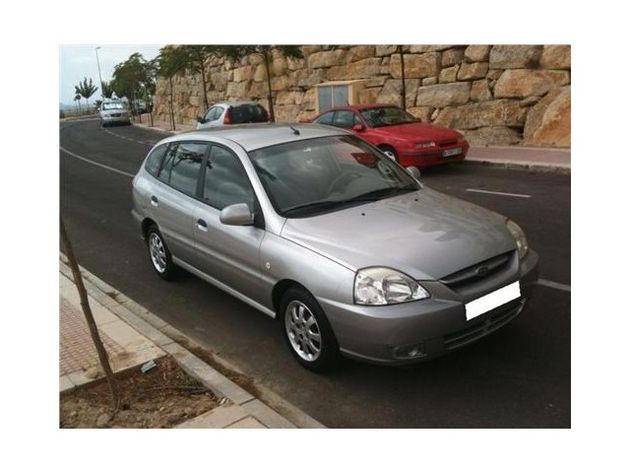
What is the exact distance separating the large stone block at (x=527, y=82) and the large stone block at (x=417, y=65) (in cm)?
221

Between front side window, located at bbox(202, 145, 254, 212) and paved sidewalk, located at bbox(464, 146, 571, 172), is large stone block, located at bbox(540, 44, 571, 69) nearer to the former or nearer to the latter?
paved sidewalk, located at bbox(464, 146, 571, 172)

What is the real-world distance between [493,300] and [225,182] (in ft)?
7.37

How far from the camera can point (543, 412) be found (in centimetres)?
331

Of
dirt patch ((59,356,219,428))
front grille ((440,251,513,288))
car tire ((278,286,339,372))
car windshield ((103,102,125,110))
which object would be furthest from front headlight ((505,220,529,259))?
car windshield ((103,102,125,110))

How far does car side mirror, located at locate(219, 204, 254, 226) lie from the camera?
4.08 meters

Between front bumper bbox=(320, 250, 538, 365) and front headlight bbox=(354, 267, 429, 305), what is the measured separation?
0.12ft

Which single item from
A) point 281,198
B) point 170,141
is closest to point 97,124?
point 170,141

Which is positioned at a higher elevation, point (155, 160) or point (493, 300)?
point (155, 160)

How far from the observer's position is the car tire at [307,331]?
365 cm

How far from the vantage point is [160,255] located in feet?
19.3

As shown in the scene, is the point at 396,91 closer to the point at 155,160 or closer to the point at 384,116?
the point at 384,116

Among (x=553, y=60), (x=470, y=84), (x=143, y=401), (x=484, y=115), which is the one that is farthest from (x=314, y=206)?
(x=470, y=84)

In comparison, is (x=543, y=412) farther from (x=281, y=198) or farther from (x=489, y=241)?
(x=281, y=198)

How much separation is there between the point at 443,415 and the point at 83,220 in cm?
731
